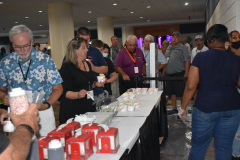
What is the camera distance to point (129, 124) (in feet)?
7.04

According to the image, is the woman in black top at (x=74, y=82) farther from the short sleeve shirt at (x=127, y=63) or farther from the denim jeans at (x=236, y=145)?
the short sleeve shirt at (x=127, y=63)

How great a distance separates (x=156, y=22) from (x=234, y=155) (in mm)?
17523

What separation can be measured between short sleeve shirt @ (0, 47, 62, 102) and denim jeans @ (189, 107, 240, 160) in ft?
4.27

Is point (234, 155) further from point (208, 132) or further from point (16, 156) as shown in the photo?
point (16, 156)

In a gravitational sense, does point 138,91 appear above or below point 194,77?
below

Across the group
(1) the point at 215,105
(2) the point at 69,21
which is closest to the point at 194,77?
(1) the point at 215,105

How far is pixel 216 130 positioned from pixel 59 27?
345 inches

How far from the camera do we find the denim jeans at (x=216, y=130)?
2.12 metres

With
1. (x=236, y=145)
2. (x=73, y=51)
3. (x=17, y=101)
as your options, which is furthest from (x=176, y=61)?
(x=17, y=101)

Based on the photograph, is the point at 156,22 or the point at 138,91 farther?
the point at 156,22

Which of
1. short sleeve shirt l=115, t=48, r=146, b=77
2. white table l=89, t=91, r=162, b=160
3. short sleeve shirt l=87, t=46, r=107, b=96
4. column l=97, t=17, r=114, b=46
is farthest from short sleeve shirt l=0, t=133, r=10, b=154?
column l=97, t=17, r=114, b=46

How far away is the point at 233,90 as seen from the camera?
2105 mm

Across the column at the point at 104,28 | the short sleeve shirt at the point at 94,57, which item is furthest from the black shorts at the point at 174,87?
the column at the point at 104,28

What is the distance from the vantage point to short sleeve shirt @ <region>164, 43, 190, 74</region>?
207 inches
